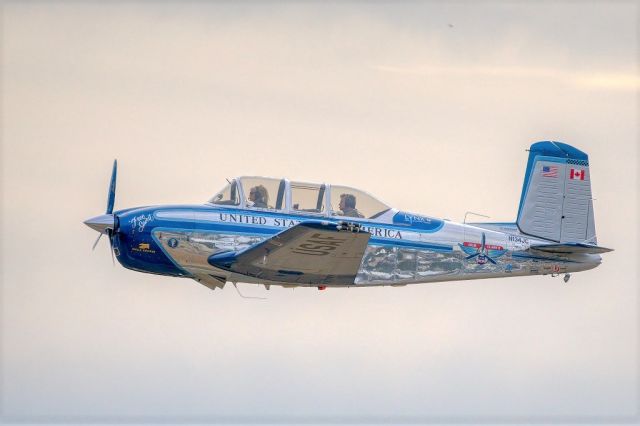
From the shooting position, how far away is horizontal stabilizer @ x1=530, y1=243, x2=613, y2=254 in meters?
27.1

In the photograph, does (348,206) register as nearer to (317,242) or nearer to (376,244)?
(376,244)

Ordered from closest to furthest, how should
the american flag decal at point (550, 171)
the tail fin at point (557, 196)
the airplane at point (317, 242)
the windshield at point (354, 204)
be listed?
1. the airplane at point (317, 242)
2. the windshield at point (354, 204)
3. the tail fin at point (557, 196)
4. the american flag decal at point (550, 171)

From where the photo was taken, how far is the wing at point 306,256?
24.3 m

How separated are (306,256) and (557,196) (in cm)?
548

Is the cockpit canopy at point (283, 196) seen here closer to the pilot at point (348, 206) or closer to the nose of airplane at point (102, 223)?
the pilot at point (348, 206)

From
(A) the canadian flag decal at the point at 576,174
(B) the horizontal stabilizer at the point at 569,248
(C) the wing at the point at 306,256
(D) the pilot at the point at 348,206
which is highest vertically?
(A) the canadian flag decal at the point at 576,174

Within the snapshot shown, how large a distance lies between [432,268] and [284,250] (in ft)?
10.0

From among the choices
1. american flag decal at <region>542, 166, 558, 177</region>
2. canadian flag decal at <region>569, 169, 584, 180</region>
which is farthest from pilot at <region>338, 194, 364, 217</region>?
canadian flag decal at <region>569, 169, 584, 180</region>

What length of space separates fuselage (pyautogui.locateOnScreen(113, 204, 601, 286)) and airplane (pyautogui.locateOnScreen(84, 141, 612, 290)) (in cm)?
2

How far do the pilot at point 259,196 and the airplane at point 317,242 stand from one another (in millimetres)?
17

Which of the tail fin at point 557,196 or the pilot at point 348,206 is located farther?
the tail fin at point 557,196

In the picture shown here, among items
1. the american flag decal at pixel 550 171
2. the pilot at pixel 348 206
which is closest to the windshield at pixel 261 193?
the pilot at pixel 348 206

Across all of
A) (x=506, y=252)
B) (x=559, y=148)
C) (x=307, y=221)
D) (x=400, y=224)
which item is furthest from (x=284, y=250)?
(x=559, y=148)

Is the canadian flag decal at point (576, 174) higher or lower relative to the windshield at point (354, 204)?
higher
